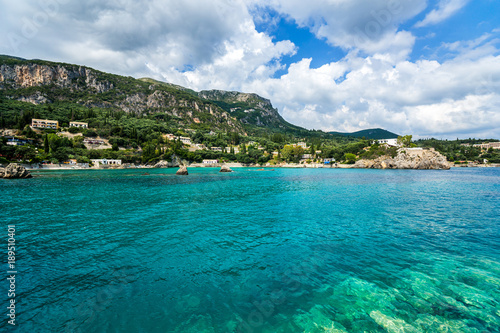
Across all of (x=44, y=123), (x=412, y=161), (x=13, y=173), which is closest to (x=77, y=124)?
(x=44, y=123)

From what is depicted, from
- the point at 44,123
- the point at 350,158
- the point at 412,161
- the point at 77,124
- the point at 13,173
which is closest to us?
the point at 13,173

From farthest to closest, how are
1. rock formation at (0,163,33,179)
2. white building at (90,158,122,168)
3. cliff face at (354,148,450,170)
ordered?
cliff face at (354,148,450,170)
white building at (90,158,122,168)
rock formation at (0,163,33,179)

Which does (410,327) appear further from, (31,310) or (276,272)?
(31,310)

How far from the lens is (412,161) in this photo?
9900cm

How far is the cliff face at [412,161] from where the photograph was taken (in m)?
97.2

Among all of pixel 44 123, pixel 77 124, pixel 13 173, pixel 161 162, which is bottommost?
pixel 13 173

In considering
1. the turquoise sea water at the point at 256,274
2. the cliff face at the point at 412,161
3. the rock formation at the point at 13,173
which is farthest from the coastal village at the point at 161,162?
the turquoise sea water at the point at 256,274

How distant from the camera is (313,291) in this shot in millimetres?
6699

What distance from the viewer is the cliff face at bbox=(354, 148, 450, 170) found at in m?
97.2

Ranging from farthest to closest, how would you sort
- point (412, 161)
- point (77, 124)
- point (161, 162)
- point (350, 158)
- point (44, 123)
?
point (77, 124) < point (350, 158) < point (44, 123) < point (161, 162) < point (412, 161)

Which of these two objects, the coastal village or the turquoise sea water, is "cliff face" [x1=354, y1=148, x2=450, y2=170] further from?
the turquoise sea water

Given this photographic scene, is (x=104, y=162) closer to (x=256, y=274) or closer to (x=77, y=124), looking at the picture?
(x=77, y=124)

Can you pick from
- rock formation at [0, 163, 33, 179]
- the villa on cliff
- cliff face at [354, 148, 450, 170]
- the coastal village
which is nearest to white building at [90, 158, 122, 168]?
the coastal village

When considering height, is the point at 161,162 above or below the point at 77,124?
below
